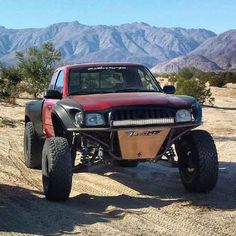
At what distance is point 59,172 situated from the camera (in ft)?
23.4

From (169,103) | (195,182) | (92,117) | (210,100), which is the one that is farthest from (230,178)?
(210,100)

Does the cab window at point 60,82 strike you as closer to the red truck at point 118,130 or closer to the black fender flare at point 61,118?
the red truck at point 118,130

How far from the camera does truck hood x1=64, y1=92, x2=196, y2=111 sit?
23.6 feet

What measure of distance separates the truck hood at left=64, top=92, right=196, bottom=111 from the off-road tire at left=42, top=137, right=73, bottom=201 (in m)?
0.61

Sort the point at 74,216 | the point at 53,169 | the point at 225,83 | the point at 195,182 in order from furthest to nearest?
1. the point at 225,83
2. the point at 195,182
3. the point at 53,169
4. the point at 74,216

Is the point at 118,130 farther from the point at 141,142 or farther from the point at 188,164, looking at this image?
the point at 188,164

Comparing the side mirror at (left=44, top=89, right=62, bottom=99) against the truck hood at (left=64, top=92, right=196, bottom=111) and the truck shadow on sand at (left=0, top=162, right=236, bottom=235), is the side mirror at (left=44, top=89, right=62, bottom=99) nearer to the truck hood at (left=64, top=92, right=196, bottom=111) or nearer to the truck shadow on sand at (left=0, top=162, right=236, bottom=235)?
the truck hood at (left=64, top=92, right=196, bottom=111)

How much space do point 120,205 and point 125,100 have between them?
131cm

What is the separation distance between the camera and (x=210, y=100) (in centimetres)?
Answer: 3391

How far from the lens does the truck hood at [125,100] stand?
23.6 feet

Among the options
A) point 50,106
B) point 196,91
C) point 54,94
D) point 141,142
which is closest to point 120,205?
point 141,142

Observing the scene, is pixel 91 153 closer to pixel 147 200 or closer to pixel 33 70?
pixel 147 200

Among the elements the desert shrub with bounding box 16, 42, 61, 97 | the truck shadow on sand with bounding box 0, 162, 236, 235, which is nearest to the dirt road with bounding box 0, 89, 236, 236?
the truck shadow on sand with bounding box 0, 162, 236, 235

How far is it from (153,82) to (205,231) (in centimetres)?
329
